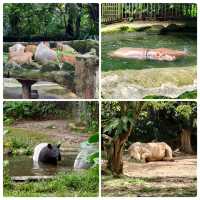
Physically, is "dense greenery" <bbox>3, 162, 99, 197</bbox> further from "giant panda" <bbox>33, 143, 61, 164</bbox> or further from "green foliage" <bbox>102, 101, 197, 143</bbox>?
"green foliage" <bbox>102, 101, 197, 143</bbox>

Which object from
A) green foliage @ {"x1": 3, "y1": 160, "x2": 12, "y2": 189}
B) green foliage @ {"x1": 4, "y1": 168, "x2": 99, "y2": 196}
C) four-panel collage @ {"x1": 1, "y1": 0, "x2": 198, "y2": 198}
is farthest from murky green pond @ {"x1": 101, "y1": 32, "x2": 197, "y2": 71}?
green foliage @ {"x1": 3, "y1": 160, "x2": 12, "y2": 189}

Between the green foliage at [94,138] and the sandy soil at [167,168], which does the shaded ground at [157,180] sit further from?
the green foliage at [94,138]

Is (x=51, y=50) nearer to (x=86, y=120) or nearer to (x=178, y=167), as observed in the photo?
(x=86, y=120)

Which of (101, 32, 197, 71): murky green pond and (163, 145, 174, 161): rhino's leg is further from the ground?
(101, 32, 197, 71): murky green pond

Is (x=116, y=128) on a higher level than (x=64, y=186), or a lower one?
higher

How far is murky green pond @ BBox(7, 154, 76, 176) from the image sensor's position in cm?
281

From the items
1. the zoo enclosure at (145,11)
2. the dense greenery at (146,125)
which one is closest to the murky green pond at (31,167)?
the dense greenery at (146,125)

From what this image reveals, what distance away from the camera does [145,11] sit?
9.41 ft

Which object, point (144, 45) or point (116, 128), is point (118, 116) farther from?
point (144, 45)

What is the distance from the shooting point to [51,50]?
284cm

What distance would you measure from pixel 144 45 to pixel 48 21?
0.56 metres

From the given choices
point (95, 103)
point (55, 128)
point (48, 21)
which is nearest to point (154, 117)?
point (95, 103)

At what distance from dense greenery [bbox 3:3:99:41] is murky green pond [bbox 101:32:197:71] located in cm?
12

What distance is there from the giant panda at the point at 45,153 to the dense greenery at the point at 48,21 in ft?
2.01
